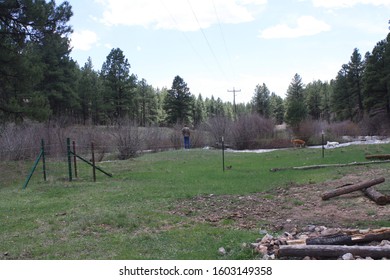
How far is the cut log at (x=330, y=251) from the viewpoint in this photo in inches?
167

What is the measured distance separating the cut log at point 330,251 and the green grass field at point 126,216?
0.53 m

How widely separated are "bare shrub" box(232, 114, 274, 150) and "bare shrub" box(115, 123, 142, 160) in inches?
376

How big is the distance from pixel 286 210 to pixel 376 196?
1804 millimetres

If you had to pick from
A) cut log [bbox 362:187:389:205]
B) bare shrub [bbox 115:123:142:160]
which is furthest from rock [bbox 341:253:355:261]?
bare shrub [bbox 115:123:142:160]

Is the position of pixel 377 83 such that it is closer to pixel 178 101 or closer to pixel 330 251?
pixel 178 101

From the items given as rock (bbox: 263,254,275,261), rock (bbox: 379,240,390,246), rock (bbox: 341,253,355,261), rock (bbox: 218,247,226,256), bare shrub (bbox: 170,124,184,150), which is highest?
bare shrub (bbox: 170,124,184,150)

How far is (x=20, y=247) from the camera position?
5633mm

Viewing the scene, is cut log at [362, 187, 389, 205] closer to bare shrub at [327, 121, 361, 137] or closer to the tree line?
the tree line

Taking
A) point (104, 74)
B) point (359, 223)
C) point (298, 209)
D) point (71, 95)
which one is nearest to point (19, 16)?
point (298, 209)

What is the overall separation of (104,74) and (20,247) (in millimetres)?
53723

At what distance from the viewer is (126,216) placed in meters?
7.38

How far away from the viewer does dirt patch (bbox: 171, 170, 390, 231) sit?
656 centimetres

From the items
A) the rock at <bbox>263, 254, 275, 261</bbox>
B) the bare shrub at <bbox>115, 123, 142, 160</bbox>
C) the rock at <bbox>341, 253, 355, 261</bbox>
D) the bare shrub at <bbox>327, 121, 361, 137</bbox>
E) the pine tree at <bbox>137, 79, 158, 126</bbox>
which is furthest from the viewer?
the pine tree at <bbox>137, 79, 158, 126</bbox>

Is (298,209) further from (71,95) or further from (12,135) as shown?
(71,95)
